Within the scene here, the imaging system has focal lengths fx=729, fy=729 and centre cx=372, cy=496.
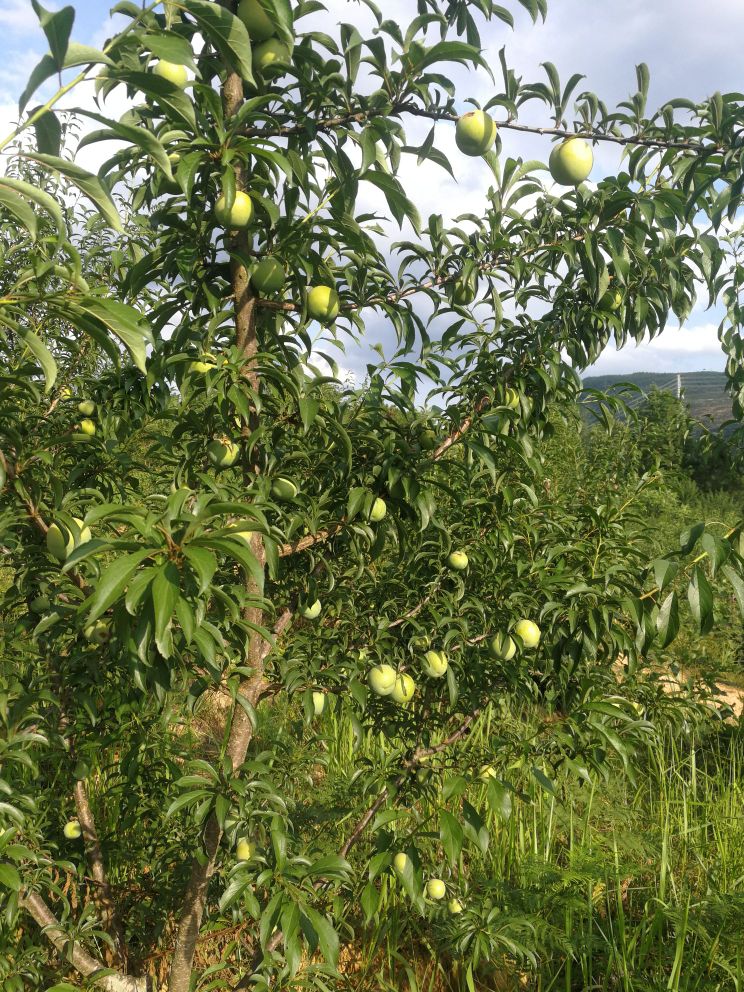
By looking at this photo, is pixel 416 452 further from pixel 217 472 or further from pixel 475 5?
pixel 475 5

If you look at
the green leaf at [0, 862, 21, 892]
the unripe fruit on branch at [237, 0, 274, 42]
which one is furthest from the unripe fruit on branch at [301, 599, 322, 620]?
the unripe fruit on branch at [237, 0, 274, 42]

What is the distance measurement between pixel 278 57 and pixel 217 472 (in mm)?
681

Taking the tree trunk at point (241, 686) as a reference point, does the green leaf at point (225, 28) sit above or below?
above

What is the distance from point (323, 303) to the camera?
1212mm

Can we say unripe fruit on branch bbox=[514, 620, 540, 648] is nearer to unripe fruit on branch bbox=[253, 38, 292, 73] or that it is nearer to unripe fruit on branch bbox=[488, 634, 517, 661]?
unripe fruit on branch bbox=[488, 634, 517, 661]

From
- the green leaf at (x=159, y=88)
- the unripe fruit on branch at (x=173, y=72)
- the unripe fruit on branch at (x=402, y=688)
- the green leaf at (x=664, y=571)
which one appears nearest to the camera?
the green leaf at (x=159, y=88)

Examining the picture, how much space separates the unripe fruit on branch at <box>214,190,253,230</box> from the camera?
110 cm

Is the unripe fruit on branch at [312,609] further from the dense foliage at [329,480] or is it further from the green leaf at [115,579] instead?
the green leaf at [115,579]

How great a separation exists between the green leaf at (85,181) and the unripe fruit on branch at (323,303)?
0.56m

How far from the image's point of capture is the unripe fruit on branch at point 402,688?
55.4 inches

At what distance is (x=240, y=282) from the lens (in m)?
1.26

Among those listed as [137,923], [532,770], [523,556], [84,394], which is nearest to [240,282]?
[84,394]

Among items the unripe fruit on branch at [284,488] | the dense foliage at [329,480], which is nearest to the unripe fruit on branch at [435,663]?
the dense foliage at [329,480]

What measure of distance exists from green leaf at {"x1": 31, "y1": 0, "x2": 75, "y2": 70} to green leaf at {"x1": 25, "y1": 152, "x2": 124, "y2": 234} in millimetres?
72
